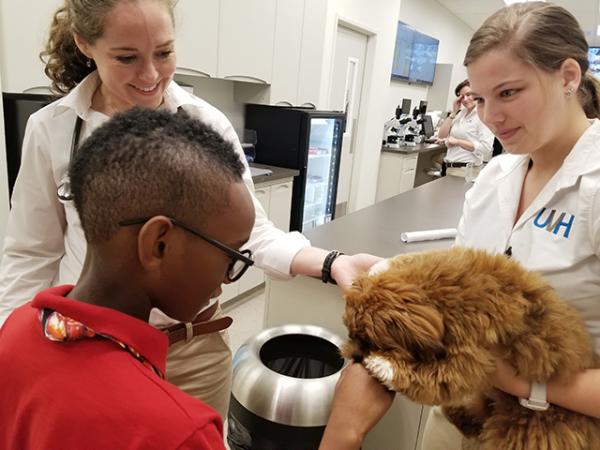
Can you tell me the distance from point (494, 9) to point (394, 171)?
3.46 meters

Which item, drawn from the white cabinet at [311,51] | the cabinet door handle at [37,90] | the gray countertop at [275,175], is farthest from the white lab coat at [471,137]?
the cabinet door handle at [37,90]

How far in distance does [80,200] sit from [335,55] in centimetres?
445

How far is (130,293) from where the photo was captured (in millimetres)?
601

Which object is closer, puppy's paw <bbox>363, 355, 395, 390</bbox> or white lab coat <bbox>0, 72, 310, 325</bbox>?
puppy's paw <bbox>363, 355, 395, 390</bbox>

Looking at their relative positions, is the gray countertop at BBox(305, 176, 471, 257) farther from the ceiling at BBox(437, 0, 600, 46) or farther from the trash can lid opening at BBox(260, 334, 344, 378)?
the ceiling at BBox(437, 0, 600, 46)

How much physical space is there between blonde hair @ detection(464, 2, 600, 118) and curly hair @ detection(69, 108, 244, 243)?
67 centimetres

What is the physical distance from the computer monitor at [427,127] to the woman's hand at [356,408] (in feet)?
19.8

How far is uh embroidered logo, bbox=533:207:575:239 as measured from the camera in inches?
34.4

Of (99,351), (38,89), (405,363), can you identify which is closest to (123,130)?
(99,351)

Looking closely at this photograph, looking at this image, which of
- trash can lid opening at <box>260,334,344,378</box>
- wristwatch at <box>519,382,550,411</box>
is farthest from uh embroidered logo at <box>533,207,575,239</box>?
trash can lid opening at <box>260,334,344,378</box>

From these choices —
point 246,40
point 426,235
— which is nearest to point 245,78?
point 246,40

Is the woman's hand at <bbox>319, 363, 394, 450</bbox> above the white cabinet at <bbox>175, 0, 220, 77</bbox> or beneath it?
beneath

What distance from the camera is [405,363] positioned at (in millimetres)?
752

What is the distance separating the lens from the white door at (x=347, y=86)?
4.74 meters
